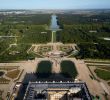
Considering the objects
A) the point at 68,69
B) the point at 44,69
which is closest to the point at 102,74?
the point at 68,69

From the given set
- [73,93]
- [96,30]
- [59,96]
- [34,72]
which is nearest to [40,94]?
[59,96]

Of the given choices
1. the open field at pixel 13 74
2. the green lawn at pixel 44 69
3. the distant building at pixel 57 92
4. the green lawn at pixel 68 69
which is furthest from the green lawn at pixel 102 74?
the open field at pixel 13 74

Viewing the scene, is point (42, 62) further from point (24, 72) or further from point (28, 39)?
point (28, 39)

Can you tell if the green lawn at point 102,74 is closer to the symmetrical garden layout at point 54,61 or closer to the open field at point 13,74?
the symmetrical garden layout at point 54,61

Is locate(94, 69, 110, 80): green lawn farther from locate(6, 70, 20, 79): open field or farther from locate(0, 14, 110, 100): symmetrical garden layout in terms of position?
locate(6, 70, 20, 79): open field

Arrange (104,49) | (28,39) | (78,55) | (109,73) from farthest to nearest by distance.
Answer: (28,39)
(104,49)
(78,55)
(109,73)
